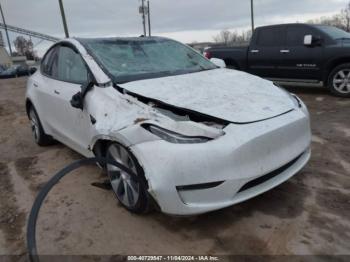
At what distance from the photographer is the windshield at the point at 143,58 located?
3.75 meters

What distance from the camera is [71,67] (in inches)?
167

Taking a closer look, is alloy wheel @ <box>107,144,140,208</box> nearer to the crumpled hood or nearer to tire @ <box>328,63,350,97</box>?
the crumpled hood

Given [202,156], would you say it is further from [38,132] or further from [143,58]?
[38,132]

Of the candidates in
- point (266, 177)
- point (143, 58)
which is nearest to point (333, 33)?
point (143, 58)

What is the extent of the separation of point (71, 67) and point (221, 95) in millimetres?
1925

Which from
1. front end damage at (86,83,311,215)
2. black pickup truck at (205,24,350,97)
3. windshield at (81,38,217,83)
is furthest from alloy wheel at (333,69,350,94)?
front end damage at (86,83,311,215)

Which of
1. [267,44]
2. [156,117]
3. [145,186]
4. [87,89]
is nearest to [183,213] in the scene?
[145,186]

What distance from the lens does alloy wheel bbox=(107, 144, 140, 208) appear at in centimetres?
309

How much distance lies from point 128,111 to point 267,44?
7276mm

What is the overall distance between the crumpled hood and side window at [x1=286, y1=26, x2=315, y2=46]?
5554 millimetres

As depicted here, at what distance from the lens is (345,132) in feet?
18.1

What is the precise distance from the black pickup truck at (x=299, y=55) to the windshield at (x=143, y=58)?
474cm

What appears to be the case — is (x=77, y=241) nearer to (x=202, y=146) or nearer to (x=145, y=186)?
(x=145, y=186)

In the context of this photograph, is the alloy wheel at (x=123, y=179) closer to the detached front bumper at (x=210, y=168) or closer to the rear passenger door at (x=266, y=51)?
the detached front bumper at (x=210, y=168)
